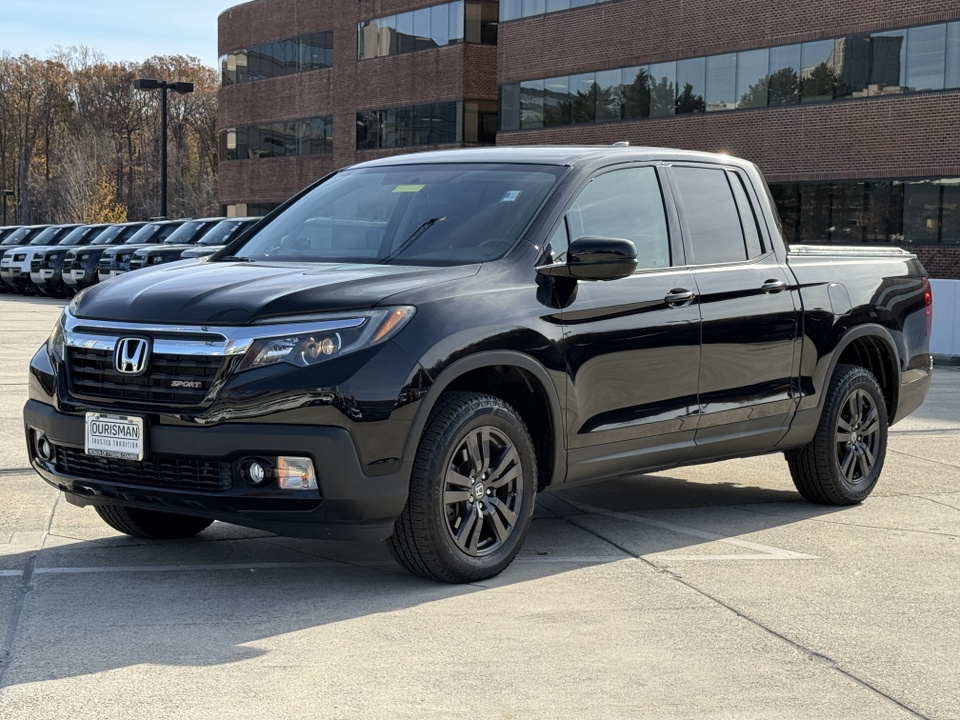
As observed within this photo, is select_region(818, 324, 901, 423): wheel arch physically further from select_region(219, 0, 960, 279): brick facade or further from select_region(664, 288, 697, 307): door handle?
select_region(219, 0, 960, 279): brick facade

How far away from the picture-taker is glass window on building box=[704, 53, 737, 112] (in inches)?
1610

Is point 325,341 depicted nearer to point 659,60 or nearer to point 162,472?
point 162,472

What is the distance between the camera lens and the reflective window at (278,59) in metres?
61.6

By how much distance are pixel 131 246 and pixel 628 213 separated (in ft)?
89.3

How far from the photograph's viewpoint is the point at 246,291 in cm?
575

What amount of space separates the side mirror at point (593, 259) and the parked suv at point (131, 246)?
26.6 metres

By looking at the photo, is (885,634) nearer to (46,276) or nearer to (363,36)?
(46,276)

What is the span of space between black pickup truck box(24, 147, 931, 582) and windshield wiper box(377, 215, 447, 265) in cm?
1

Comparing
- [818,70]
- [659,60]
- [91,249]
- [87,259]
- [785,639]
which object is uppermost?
[659,60]

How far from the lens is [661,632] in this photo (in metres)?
5.39

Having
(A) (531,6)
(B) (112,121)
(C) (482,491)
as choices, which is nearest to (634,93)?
(A) (531,6)

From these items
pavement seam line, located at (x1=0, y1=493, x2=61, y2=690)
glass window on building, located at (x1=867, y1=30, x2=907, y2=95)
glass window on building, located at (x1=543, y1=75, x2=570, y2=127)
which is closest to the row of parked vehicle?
glass window on building, located at (x1=543, y1=75, x2=570, y2=127)

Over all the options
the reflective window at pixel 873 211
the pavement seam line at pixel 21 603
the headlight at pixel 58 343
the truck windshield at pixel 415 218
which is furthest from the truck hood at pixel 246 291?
the reflective window at pixel 873 211

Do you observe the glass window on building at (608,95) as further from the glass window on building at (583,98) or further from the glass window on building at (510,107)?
the glass window on building at (510,107)
